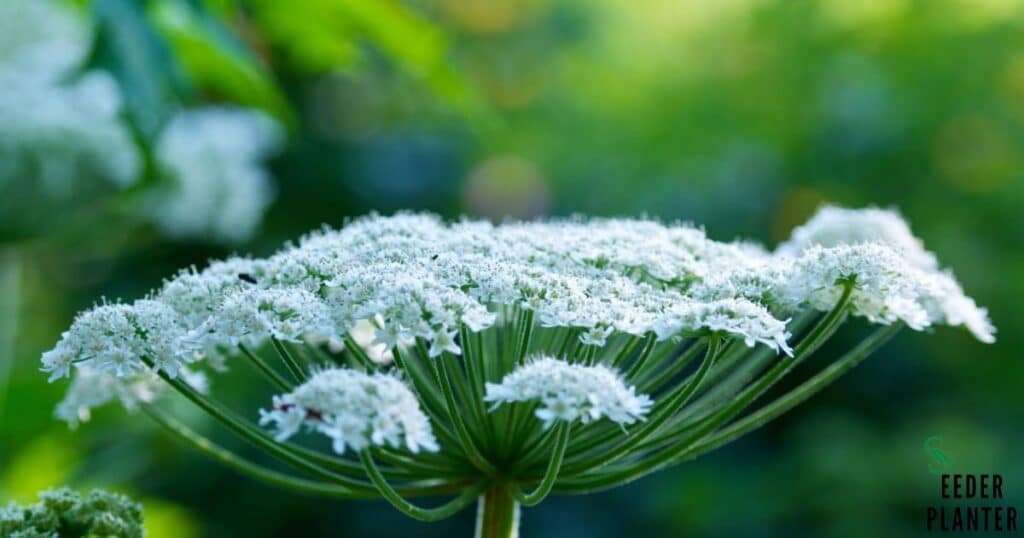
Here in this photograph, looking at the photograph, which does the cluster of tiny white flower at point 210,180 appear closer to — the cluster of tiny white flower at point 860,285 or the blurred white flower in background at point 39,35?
the blurred white flower in background at point 39,35

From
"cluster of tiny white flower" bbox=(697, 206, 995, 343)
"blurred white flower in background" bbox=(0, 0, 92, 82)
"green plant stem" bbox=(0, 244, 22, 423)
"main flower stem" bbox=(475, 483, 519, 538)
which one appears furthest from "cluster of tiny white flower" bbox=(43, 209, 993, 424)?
"blurred white flower in background" bbox=(0, 0, 92, 82)

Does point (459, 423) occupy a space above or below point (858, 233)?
below

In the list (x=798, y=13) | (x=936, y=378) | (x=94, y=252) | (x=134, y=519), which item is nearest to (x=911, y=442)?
(x=936, y=378)

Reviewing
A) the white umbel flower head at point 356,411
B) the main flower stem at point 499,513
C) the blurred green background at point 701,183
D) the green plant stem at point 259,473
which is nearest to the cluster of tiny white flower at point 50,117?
the blurred green background at point 701,183

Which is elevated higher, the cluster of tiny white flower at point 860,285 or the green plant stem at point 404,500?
the cluster of tiny white flower at point 860,285

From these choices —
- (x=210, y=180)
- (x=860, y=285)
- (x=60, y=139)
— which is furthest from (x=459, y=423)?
(x=210, y=180)

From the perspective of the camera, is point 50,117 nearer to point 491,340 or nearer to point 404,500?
point 491,340

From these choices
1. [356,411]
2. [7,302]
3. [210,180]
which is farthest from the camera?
[210,180]
